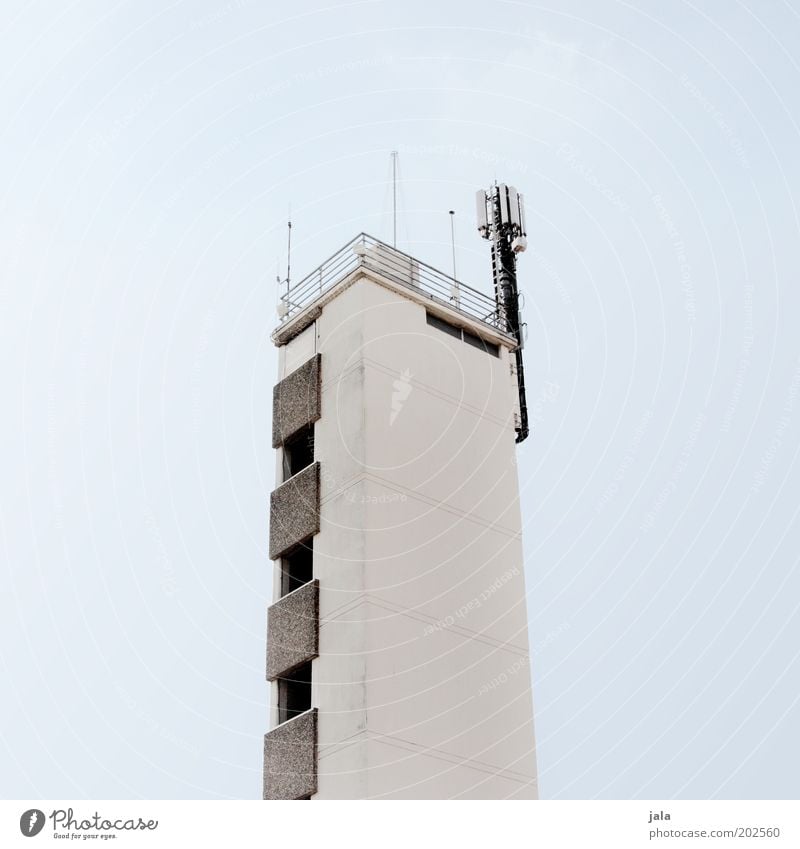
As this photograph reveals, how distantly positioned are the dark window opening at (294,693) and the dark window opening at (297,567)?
200 centimetres

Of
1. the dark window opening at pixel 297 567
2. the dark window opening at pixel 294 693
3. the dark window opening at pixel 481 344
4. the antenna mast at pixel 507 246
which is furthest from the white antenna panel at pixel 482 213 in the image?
the dark window opening at pixel 294 693

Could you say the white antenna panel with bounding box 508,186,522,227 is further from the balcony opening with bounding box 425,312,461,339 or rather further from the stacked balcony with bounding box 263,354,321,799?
the stacked balcony with bounding box 263,354,321,799

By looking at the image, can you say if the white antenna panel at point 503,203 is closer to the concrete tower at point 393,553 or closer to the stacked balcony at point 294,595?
the concrete tower at point 393,553

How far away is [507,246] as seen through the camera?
37.6m

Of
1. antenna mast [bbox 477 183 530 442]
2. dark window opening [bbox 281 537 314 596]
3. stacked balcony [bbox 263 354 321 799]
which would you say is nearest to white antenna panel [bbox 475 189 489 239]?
antenna mast [bbox 477 183 530 442]

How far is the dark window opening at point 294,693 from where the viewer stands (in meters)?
28.6

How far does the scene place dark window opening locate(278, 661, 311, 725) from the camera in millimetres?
28641

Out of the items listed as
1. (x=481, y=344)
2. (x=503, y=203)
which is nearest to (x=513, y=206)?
(x=503, y=203)

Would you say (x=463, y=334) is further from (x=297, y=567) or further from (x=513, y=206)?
(x=297, y=567)

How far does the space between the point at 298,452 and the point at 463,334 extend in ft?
17.3

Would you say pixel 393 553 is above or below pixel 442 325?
below

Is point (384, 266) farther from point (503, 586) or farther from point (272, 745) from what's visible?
point (272, 745)

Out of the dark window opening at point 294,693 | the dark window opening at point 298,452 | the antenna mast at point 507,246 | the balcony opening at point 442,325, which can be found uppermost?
the antenna mast at point 507,246
